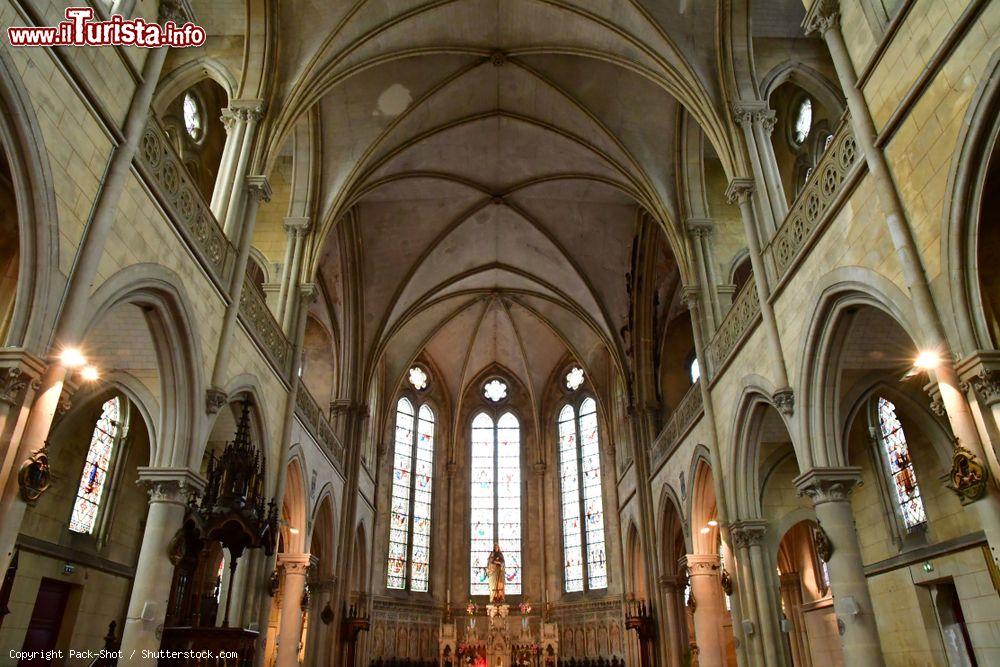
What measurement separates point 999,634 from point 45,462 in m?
12.7

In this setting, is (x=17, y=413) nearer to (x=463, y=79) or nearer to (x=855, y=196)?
(x=855, y=196)

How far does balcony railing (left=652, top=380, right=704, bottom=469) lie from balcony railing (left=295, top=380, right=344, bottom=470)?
9.14m

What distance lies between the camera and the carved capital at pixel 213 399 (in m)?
10.8

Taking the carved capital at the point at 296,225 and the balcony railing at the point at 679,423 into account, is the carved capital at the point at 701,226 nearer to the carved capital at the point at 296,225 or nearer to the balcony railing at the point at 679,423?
the balcony railing at the point at 679,423

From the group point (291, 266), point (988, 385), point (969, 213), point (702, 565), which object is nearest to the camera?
point (988, 385)

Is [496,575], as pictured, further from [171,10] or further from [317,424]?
[171,10]

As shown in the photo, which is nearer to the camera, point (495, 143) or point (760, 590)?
point (760, 590)

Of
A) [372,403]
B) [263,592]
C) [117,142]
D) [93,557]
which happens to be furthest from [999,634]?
[372,403]

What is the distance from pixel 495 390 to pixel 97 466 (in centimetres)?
1967

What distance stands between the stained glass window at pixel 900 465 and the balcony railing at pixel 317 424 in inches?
471

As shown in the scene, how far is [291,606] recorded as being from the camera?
16.5m

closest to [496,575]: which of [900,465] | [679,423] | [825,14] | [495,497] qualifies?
[495,497]

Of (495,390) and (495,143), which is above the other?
(495,143)

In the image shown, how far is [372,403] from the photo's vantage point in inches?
1061
